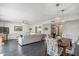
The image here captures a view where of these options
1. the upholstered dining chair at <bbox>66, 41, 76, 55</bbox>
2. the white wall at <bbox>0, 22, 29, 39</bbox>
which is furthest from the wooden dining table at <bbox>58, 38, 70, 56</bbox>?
the white wall at <bbox>0, 22, 29, 39</bbox>

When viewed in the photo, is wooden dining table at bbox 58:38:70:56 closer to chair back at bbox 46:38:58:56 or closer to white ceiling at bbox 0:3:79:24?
chair back at bbox 46:38:58:56

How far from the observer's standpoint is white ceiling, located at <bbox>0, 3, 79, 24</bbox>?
175 centimetres

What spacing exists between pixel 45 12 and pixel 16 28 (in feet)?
2.04

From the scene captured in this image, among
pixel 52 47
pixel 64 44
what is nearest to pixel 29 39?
pixel 52 47

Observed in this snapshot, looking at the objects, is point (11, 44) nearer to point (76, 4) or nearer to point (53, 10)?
point (53, 10)

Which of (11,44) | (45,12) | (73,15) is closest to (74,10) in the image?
(73,15)

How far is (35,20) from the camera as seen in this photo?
1822mm

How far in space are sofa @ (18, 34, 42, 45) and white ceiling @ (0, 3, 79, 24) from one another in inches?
10.8

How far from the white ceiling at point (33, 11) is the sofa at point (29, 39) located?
10.8 inches

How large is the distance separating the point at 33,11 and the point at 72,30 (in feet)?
2.66

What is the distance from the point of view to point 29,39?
187 centimetres

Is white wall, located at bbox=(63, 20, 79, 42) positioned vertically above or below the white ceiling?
below

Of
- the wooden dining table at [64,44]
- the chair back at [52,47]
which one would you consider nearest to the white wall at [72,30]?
the wooden dining table at [64,44]

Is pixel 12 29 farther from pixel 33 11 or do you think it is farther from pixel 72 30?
pixel 72 30
